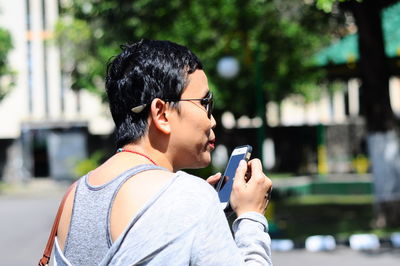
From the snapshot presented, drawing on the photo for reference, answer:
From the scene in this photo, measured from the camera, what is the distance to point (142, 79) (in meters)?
1.76

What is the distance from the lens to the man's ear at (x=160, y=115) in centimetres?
175

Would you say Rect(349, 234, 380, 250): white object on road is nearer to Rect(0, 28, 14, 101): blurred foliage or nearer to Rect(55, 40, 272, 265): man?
Rect(55, 40, 272, 265): man

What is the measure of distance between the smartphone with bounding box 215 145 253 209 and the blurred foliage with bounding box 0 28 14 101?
28.7 meters

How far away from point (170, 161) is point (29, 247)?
36.7ft

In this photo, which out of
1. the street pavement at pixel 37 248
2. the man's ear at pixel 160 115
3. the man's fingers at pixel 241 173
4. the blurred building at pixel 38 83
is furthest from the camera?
the blurred building at pixel 38 83

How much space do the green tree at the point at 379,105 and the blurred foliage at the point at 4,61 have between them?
64.4 ft


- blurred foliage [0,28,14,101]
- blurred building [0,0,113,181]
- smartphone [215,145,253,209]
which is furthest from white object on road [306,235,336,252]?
blurred building [0,0,113,181]

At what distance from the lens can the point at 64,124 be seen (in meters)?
36.4

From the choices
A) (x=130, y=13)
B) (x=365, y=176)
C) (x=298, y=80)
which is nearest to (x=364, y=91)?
(x=130, y=13)

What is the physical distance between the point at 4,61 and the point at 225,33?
14.0 m

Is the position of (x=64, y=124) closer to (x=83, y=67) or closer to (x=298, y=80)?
(x=83, y=67)

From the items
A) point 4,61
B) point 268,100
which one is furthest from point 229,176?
point 4,61

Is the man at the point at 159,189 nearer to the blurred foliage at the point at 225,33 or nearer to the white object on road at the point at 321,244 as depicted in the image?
the white object on road at the point at 321,244

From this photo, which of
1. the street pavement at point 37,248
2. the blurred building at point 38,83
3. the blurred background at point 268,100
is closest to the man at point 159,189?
the blurred background at point 268,100
